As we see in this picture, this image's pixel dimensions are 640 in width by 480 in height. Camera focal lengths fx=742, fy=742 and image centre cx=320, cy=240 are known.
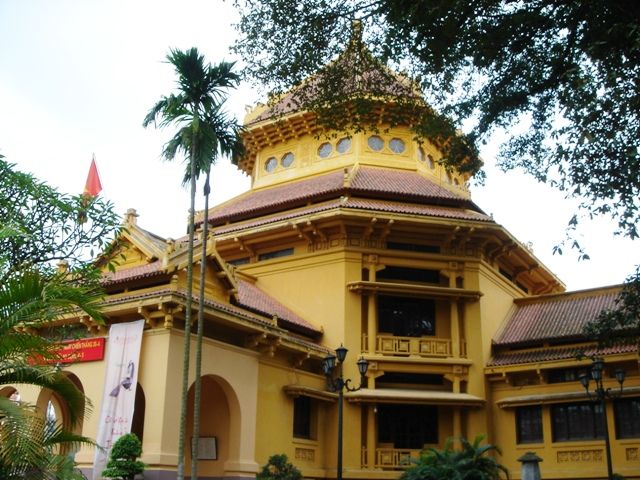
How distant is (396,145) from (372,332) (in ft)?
29.9

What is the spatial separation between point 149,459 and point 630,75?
13271 millimetres

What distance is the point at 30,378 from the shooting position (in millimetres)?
10172

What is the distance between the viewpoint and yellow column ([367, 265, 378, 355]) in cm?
2456

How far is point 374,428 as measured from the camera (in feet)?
78.4

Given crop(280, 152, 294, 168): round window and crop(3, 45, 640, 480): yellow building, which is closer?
crop(3, 45, 640, 480): yellow building

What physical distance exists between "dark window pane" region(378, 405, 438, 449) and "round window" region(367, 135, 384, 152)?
34.9 ft

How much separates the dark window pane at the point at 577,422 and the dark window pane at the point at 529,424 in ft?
1.70

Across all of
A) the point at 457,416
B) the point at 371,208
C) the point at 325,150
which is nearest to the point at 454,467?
the point at 457,416

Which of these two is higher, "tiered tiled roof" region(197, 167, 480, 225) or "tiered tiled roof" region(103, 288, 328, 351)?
"tiered tiled roof" region(197, 167, 480, 225)

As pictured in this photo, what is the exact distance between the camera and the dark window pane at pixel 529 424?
24.6 metres

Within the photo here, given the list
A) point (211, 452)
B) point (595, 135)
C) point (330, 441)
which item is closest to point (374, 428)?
point (330, 441)

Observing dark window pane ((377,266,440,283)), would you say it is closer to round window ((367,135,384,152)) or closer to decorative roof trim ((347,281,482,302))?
decorative roof trim ((347,281,482,302))

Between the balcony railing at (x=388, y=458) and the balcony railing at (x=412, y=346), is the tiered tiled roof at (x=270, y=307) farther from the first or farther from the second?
the balcony railing at (x=388, y=458)

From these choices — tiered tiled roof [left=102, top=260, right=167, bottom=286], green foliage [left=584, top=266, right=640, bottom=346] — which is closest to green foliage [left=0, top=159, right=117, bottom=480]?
tiered tiled roof [left=102, top=260, right=167, bottom=286]
